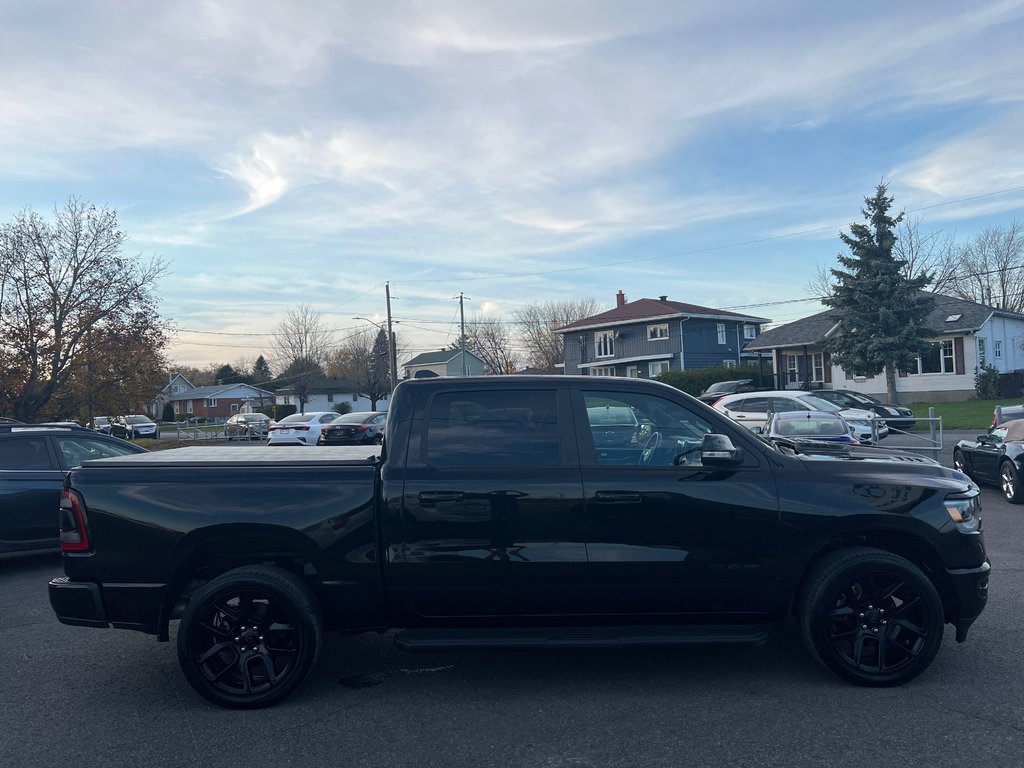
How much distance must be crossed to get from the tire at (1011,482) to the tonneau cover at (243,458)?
10140 mm

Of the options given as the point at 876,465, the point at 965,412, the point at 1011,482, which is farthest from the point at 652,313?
the point at 876,465

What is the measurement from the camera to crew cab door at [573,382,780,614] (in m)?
5.05

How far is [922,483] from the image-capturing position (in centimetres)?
519

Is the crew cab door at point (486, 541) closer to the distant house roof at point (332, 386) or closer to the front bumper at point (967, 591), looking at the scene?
the front bumper at point (967, 591)

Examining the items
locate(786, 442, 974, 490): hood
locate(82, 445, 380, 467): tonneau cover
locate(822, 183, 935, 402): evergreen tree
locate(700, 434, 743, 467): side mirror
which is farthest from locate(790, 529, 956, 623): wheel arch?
locate(822, 183, 935, 402): evergreen tree

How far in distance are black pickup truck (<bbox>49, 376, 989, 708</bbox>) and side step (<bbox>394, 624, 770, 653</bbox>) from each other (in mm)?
13

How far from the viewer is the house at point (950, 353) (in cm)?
4259

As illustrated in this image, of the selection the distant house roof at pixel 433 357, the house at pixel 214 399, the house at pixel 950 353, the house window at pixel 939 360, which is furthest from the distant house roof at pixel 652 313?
the house at pixel 214 399

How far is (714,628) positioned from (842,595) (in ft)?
2.60

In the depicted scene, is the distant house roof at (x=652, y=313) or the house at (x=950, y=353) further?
the distant house roof at (x=652, y=313)

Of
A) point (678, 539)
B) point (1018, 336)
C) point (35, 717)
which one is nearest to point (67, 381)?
point (35, 717)

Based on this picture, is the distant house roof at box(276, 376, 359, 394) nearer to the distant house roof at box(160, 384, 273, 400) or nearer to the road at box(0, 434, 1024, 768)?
the distant house roof at box(160, 384, 273, 400)

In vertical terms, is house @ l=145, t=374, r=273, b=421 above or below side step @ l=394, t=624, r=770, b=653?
above

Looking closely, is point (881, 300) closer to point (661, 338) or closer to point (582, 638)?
point (661, 338)
